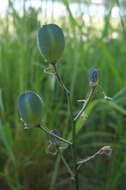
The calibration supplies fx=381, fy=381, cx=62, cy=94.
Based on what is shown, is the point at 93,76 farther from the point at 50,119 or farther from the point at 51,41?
the point at 50,119

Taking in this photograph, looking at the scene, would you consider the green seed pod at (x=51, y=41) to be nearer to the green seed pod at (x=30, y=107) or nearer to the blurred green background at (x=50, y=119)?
the green seed pod at (x=30, y=107)

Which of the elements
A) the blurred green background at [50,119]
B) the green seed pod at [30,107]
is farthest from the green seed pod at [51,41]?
the blurred green background at [50,119]

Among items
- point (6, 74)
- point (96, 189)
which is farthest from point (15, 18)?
point (96, 189)

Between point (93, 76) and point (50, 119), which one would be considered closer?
point (93, 76)

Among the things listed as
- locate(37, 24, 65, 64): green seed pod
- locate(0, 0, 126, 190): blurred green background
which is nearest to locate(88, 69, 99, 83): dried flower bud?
locate(37, 24, 65, 64): green seed pod

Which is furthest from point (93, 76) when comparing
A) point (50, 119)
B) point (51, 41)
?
point (50, 119)

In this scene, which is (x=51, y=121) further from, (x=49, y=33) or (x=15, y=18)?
(x=49, y=33)

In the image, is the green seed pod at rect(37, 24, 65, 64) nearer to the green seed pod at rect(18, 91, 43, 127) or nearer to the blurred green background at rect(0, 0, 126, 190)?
the green seed pod at rect(18, 91, 43, 127)

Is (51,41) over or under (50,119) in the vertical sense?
over
